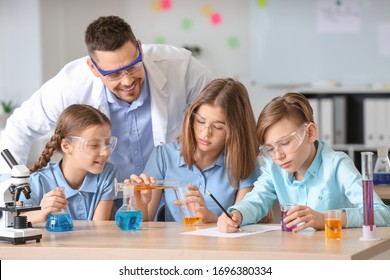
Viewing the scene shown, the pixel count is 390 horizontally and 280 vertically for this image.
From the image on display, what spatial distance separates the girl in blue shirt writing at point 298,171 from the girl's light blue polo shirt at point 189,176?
0.90ft

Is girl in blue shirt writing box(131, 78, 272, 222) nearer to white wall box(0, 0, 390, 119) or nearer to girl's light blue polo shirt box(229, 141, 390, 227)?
girl's light blue polo shirt box(229, 141, 390, 227)

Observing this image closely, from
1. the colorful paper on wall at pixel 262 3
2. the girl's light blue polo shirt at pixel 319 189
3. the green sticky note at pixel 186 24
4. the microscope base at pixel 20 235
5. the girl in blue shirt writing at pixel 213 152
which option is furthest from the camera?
A: the green sticky note at pixel 186 24

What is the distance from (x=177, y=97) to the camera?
335 centimetres

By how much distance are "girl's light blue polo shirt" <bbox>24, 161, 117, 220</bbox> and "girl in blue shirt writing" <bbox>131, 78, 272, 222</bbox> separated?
0.18 m

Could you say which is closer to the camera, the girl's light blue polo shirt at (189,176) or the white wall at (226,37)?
the girl's light blue polo shirt at (189,176)

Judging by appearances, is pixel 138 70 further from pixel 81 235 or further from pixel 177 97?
pixel 81 235

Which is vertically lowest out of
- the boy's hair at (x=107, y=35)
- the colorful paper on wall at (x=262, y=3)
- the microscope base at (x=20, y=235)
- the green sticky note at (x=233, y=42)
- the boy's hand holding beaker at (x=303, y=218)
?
the microscope base at (x=20, y=235)

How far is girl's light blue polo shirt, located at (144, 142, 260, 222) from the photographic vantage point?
295 cm

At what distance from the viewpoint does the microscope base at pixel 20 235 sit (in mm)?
2281

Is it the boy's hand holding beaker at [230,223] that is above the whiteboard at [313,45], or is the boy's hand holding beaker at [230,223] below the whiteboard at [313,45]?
below

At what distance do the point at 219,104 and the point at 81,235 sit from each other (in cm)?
74

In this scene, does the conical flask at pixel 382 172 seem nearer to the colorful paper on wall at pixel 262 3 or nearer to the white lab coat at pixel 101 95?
the white lab coat at pixel 101 95

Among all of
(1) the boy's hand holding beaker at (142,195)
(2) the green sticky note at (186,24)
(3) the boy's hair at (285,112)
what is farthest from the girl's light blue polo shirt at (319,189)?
(2) the green sticky note at (186,24)

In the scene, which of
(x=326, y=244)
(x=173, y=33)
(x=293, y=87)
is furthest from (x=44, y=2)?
(x=326, y=244)
